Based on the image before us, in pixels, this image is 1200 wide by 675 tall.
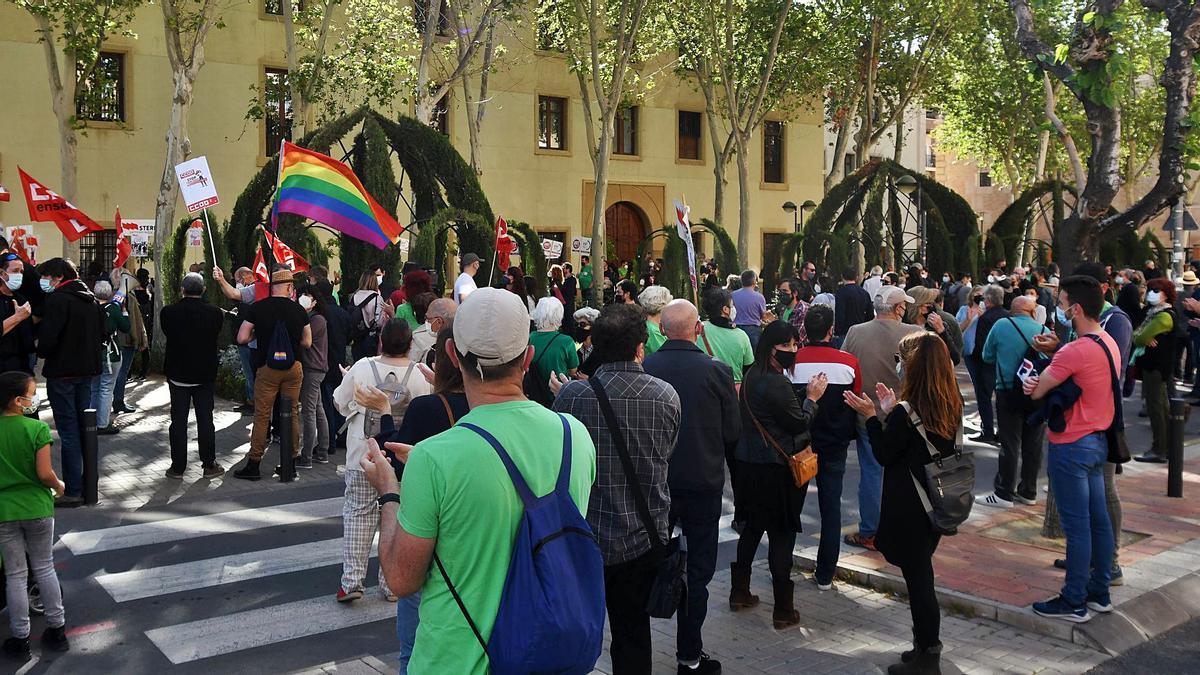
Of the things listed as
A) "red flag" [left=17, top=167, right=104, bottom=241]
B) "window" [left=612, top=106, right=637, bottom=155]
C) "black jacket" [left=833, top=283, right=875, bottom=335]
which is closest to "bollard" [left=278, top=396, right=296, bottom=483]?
"black jacket" [left=833, top=283, right=875, bottom=335]

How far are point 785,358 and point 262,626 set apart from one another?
3.36 meters

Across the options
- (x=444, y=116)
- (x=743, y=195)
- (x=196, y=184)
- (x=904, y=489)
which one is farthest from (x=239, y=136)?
(x=904, y=489)

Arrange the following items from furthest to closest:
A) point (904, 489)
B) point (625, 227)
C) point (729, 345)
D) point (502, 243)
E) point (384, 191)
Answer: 1. point (625, 227)
2. point (502, 243)
3. point (384, 191)
4. point (729, 345)
5. point (904, 489)

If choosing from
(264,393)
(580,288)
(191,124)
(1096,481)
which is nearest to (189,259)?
(191,124)

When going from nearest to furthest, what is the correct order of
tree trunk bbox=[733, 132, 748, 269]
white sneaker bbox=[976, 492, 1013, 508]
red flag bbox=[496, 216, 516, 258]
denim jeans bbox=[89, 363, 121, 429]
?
white sneaker bbox=[976, 492, 1013, 508] < denim jeans bbox=[89, 363, 121, 429] < red flag bbox=[496, 216, 516, 258] < tree trunk bbox=[733, 132, 748, 269]

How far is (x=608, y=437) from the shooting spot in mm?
4754

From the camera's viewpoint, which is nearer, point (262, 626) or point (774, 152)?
point (262, 626)

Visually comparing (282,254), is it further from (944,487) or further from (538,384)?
(944,487)

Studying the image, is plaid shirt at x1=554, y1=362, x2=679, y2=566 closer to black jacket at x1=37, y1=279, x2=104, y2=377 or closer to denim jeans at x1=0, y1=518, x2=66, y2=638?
denim jeans at x1=0, y1=518, x2=66, y2=638

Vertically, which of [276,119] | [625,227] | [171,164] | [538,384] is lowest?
[538,384]

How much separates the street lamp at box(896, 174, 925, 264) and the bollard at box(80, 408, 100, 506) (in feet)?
59.7

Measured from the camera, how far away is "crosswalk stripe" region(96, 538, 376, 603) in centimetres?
735


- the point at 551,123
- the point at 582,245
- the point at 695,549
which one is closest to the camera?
the point at 695,549

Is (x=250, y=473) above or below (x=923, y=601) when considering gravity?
below
